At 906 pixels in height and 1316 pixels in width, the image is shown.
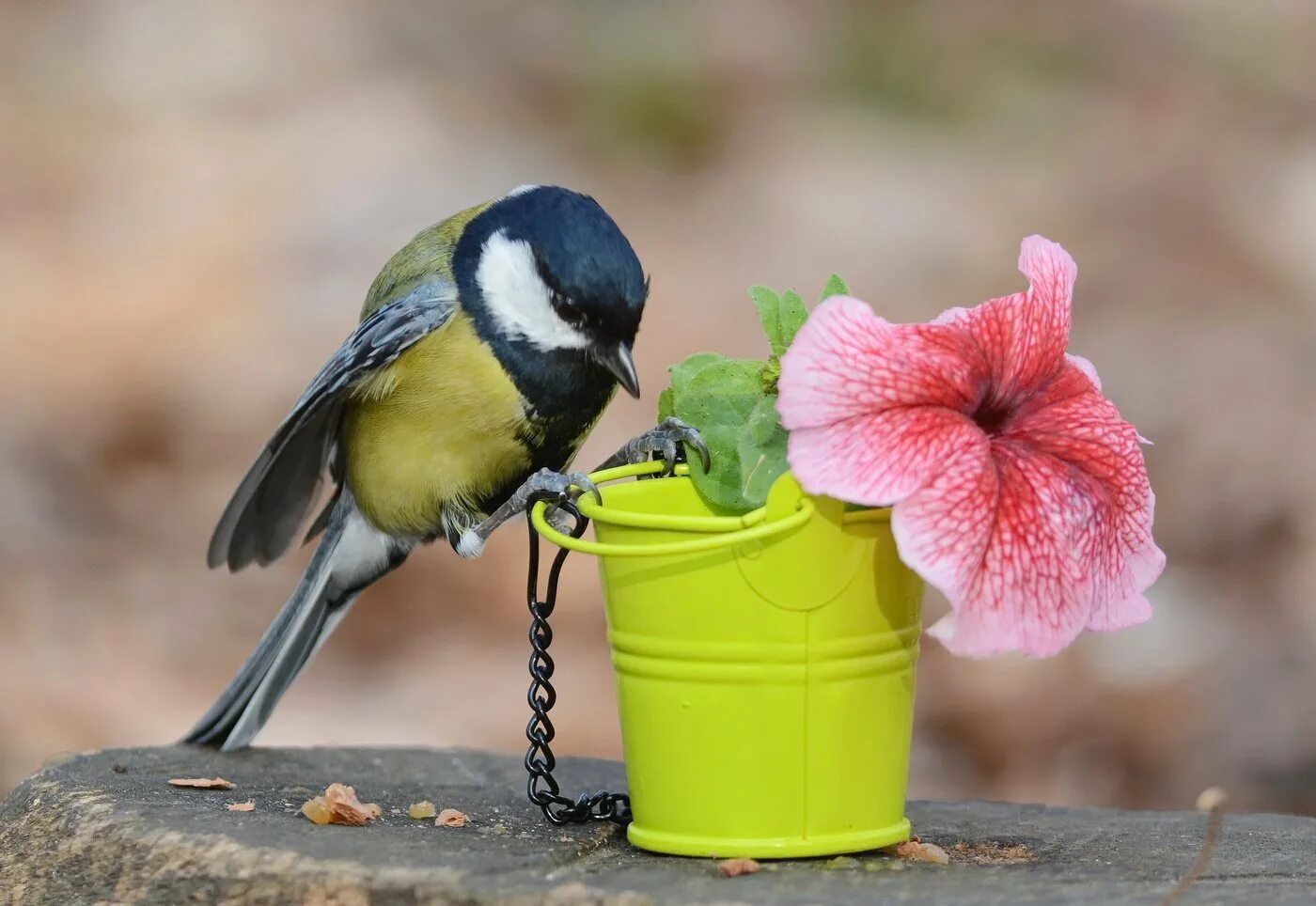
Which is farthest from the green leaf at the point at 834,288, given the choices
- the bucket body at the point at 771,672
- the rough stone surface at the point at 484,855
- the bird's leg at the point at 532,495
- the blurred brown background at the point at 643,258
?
the blurred brown background at the point at 643,258

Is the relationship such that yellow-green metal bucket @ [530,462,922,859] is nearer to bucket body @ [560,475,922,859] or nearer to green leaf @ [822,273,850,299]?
bucket body @ [560,475,922,859]

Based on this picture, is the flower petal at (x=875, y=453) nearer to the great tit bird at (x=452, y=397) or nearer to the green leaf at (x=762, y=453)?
the green leaf at (x=762, y=453)

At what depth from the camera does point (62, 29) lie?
566 centimetres

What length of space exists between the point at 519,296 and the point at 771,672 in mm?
798

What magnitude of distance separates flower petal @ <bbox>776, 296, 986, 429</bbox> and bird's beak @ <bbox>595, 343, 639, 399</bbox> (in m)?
0.58

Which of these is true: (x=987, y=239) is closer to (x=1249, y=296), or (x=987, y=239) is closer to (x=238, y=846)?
(x=1249, y=296)

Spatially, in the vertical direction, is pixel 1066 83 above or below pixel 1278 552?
above

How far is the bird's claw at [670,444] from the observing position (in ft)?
5.86

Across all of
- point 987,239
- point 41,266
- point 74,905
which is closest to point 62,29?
point 41,266

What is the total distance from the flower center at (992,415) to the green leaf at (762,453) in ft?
0.68

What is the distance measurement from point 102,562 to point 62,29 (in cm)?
229

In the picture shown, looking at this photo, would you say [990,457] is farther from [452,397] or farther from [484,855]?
[452,397]

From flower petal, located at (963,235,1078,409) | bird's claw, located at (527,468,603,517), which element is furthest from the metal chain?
flower petal, located at (963,235,1078,409)

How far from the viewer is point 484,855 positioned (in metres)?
1.62
